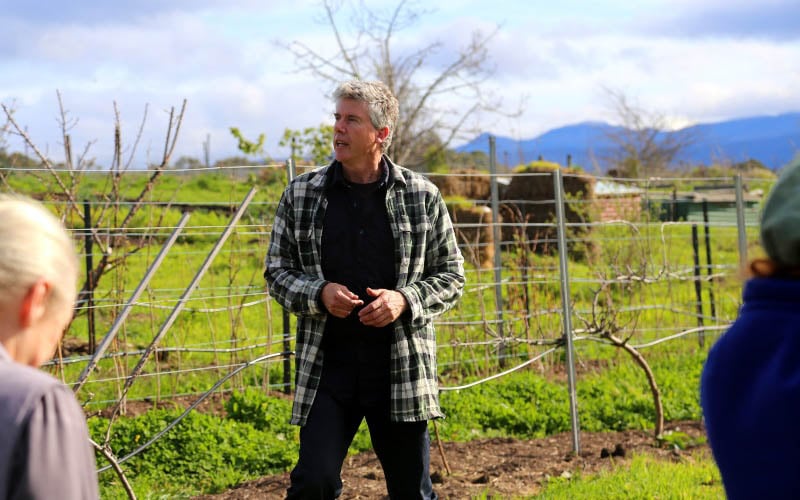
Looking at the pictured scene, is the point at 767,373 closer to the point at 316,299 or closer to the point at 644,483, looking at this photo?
the point at 316,299

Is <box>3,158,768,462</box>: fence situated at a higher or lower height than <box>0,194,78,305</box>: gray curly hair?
lower

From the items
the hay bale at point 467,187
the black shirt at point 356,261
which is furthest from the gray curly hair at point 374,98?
the hay bale at point 467,187

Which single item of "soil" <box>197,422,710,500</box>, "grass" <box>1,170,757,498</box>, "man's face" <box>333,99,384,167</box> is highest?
"man's face" <box>333,99,384,167</box>

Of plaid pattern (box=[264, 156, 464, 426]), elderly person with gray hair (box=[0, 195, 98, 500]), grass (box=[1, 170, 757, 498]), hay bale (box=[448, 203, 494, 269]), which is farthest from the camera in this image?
hay bale (box=[448, 203, 494, 269])

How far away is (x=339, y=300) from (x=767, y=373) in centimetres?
207

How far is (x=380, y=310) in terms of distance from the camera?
356 cm

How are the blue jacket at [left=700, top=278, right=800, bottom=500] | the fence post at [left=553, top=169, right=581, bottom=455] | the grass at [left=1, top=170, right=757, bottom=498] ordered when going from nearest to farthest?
the blue jacket at [left=700, top=278, right=800, bottom=500] → the grass at [left=1, top=170, right=757, bottom=498] → the fence post at [left=553, top=169, right=581, bottom=455]

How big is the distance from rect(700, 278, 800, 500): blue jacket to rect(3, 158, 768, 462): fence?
10.1 ft

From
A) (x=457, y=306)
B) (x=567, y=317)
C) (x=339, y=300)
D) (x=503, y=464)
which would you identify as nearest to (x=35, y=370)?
(x=339, y=300)

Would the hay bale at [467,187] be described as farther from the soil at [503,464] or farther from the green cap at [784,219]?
the green cap at [784,219]

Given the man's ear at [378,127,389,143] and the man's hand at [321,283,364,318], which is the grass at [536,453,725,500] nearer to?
the man's hand at [321,283,364,318]

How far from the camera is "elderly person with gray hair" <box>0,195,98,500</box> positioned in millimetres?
1505

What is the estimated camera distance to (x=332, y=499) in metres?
3.58

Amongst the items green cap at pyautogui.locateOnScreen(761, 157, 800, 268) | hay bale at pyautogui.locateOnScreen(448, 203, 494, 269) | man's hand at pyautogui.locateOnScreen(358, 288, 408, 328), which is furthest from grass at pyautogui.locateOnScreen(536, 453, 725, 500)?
hay bale at pyautogui.locateOnScreen(448, 203, 494, 269)
